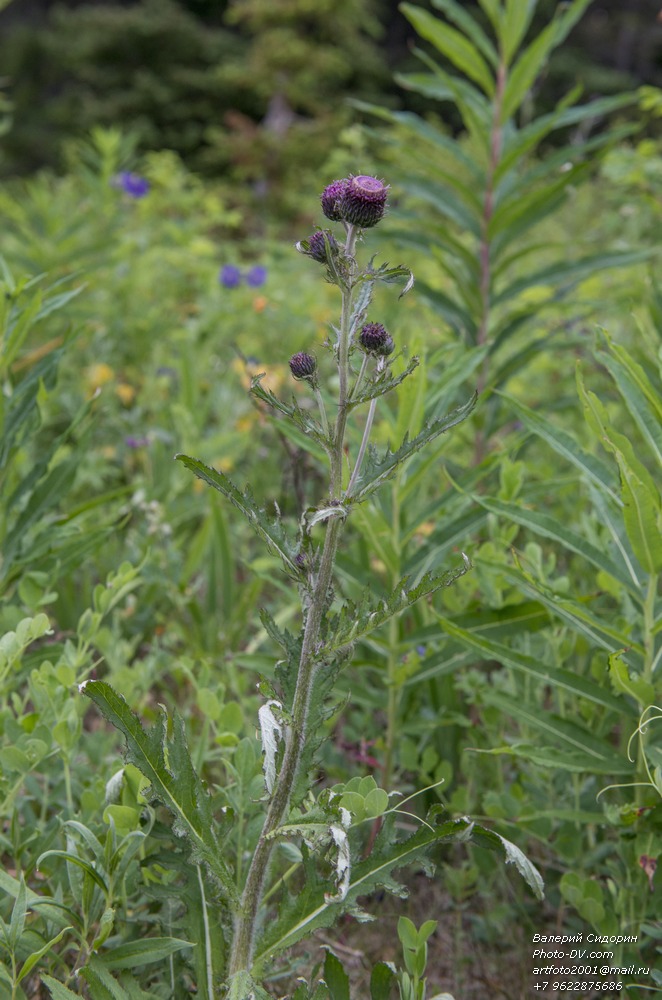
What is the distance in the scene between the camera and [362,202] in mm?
879

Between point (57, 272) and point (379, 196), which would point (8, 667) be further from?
point (57, 272)

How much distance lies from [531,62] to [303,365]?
1.45 metres

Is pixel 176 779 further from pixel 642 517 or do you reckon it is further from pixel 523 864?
pixel 642 517

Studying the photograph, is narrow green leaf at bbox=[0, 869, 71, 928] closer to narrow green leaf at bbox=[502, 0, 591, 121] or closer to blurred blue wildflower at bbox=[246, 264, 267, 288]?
narrow green leaf at bbox=[502, 0, 591, 121]

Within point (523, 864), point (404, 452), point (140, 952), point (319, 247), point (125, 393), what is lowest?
point (125, 393)

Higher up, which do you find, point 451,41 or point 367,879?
point 451,41

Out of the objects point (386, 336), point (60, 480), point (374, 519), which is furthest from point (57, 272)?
point (386, 336)

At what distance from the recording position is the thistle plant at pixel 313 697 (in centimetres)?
89

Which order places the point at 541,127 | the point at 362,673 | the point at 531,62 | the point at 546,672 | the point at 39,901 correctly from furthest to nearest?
1. the point at 531,62
2. the point at 541,127
3. the point at 362,673
4. the point at 546,672
5. the point at 39,901

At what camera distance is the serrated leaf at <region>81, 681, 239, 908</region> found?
949 mm

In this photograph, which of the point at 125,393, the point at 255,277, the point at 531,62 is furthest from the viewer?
the point at 255,277

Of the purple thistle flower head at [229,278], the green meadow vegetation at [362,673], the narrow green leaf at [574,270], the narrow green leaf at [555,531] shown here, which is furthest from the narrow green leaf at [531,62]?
the purple thistle flower head at [229,278]

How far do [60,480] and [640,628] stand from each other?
37.3 inches

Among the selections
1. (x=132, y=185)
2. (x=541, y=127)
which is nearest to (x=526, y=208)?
(x=541, y=127)
